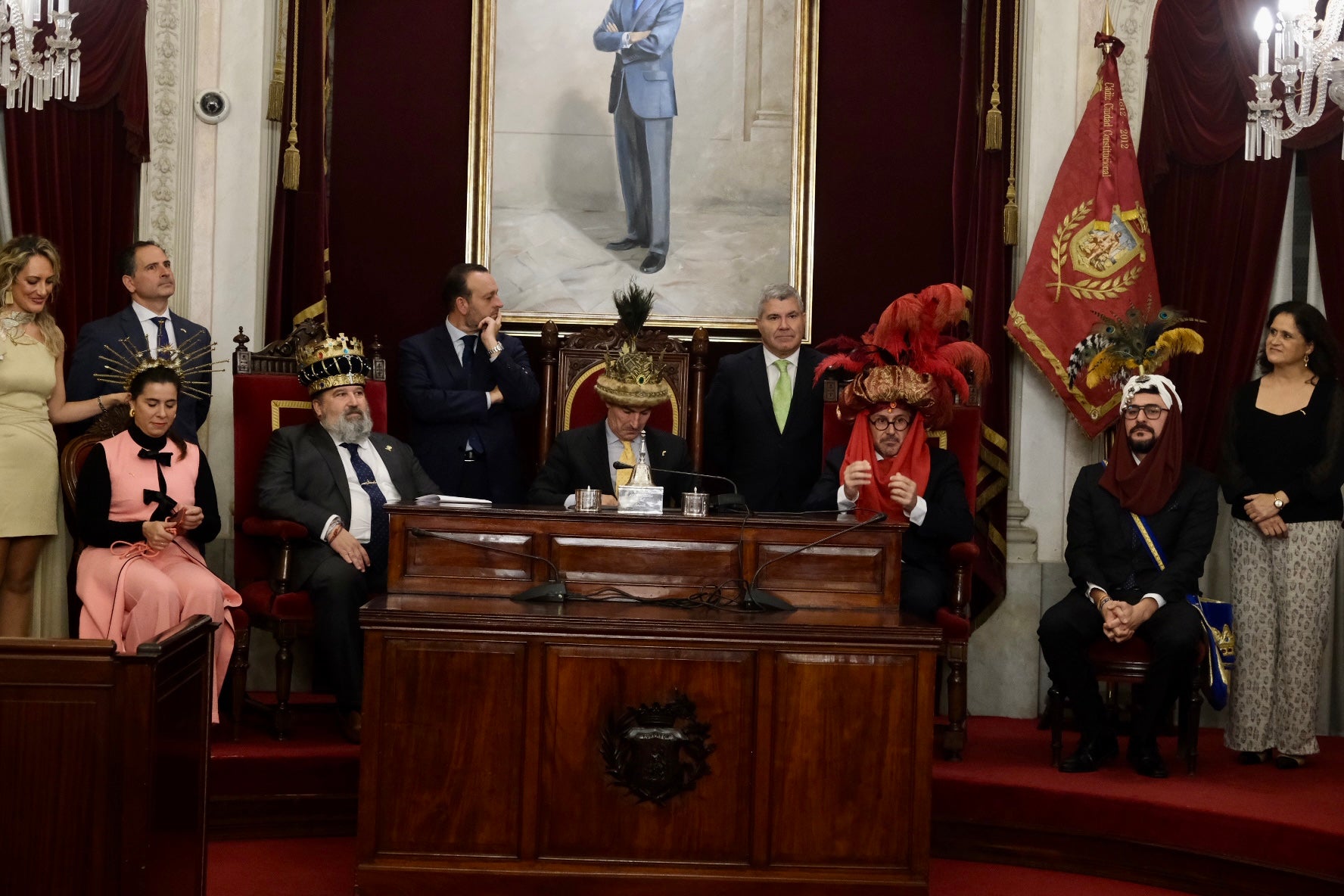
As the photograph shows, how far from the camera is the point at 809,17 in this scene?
21.2ft

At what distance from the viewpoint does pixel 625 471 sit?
4.64m

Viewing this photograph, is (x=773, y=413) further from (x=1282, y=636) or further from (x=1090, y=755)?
(x=1282, y=636)

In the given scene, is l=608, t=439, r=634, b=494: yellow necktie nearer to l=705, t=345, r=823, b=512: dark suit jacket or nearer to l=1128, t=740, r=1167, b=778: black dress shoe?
l=705, t=345, r=823, b=512: dark suit jacket

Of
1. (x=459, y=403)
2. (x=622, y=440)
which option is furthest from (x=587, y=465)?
(x=459, y=403)

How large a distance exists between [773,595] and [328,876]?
1.64 metres

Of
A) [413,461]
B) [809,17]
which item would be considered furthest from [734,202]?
[413,461]

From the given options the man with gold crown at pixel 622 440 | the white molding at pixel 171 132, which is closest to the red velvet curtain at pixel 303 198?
the white molding at pixel 171 132

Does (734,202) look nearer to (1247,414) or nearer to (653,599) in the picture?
(1247,414)

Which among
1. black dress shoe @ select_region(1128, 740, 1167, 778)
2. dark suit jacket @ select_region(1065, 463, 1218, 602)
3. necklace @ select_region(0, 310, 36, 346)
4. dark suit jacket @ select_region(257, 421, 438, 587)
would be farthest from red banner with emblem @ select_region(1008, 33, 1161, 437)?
necklace @ select_region(0, 310, 36, 346)

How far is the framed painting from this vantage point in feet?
21.1

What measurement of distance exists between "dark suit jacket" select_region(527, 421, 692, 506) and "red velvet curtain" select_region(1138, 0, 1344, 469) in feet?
7.39

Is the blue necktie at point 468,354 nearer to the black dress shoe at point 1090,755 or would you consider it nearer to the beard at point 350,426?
the beard at point 350,426

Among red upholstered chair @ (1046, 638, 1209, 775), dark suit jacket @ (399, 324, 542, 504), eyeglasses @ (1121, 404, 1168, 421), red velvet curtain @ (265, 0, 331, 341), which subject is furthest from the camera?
red velvet curtain @ (265, 0, 331, 341)

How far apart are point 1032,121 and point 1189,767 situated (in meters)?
2.91
